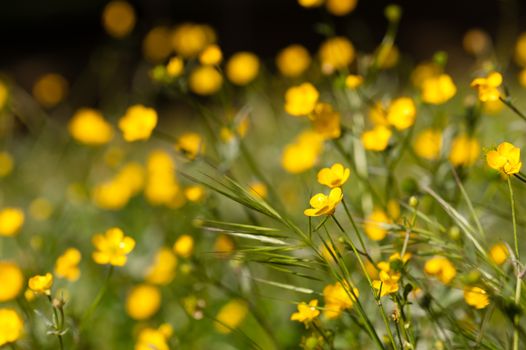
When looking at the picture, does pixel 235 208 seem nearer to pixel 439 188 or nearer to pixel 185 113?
pixel 439 188

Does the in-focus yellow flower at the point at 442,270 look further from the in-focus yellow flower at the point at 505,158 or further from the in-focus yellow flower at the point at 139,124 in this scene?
the in-focus yellow flower at the point at 139,124

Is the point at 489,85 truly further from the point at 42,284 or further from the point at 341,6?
the point at 341,6

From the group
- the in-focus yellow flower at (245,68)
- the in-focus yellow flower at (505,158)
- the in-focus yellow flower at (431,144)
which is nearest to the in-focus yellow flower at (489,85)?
the in-focus yellow flower at (505,158)

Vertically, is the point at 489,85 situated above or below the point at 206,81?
above

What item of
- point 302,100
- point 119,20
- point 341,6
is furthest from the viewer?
point 119,20

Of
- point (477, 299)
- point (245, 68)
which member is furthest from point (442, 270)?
point (245, 68)

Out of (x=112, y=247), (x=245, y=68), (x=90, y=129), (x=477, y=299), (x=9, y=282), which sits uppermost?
(x=477, y=299)
